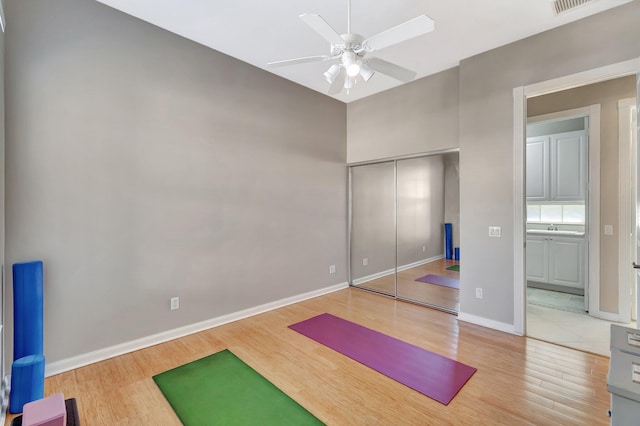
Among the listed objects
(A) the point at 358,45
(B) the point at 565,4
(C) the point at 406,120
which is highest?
(B) the point at 565,4

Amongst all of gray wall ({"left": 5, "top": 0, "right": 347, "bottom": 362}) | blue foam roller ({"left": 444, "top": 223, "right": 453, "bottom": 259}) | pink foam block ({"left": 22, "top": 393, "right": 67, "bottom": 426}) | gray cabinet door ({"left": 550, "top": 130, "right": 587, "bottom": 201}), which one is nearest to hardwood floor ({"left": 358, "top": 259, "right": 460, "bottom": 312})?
blue foam roller ({"left": 444, "top": 223, "right": 453, "bottom": 259})

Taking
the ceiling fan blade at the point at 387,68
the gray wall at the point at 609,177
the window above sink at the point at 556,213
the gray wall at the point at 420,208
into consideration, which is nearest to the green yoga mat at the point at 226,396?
the ceiling fan blade at the point at 387,68

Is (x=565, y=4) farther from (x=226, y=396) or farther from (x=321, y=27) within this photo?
(x=226, y=396)

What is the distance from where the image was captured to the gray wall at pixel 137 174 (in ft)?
7.54

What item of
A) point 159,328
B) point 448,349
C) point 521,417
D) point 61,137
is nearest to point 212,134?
point 61,137

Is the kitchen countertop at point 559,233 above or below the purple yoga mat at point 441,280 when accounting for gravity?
above

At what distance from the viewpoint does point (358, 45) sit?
1837mm

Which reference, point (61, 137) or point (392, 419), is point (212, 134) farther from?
point (392, 419)

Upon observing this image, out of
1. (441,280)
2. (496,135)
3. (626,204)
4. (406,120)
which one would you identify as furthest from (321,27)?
(441,280)

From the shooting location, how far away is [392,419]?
1.89 m

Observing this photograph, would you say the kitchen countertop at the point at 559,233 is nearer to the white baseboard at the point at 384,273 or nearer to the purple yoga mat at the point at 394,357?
the white baseboard at the point at 384,273

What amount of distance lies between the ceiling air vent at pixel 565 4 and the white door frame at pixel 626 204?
1.70m

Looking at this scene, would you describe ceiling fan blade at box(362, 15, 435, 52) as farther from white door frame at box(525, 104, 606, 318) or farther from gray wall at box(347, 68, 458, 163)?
white door frame at box(525, 104, 606, 318)

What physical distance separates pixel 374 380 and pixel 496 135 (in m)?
2.81
